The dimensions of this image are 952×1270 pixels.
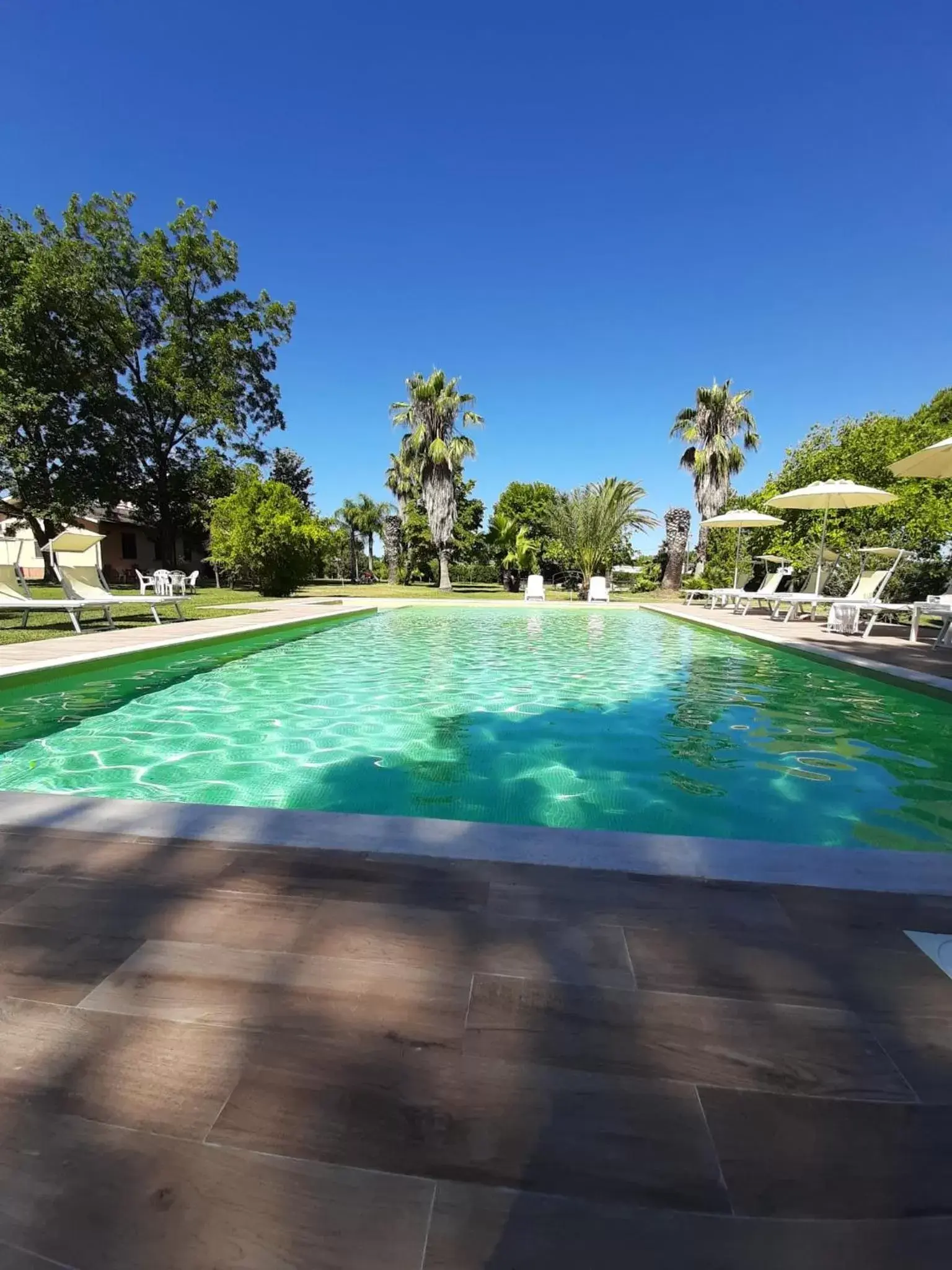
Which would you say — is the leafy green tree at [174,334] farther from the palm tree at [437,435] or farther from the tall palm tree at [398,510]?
the tall palm tree at [398,510]

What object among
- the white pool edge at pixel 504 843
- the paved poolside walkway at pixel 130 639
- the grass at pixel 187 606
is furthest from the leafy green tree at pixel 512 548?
the white pool edge at pixel 504 843

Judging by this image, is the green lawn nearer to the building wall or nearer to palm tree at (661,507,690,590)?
the building wall

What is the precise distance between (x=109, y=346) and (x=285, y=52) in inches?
565

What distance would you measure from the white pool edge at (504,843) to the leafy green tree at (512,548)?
109ft

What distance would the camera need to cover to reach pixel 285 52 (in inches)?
440

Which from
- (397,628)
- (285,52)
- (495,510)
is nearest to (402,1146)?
(397,628)

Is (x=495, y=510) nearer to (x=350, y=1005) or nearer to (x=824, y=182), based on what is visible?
(x=824, y=182)

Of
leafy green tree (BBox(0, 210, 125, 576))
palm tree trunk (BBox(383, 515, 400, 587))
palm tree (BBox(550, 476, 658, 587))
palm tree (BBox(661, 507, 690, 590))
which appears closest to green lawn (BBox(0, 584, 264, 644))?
leafy green tree (BBox(0, 210, 125, 576))

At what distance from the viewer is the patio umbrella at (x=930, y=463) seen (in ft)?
23.7

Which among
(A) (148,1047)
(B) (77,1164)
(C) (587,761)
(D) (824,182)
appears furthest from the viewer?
(D) (824,182)

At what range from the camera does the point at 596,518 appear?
865 inches

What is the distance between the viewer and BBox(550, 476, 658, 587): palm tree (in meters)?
22.0

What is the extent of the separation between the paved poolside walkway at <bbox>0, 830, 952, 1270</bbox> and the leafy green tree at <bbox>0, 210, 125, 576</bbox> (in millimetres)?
23795

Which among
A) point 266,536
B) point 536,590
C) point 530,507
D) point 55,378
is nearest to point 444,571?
point 536,590
